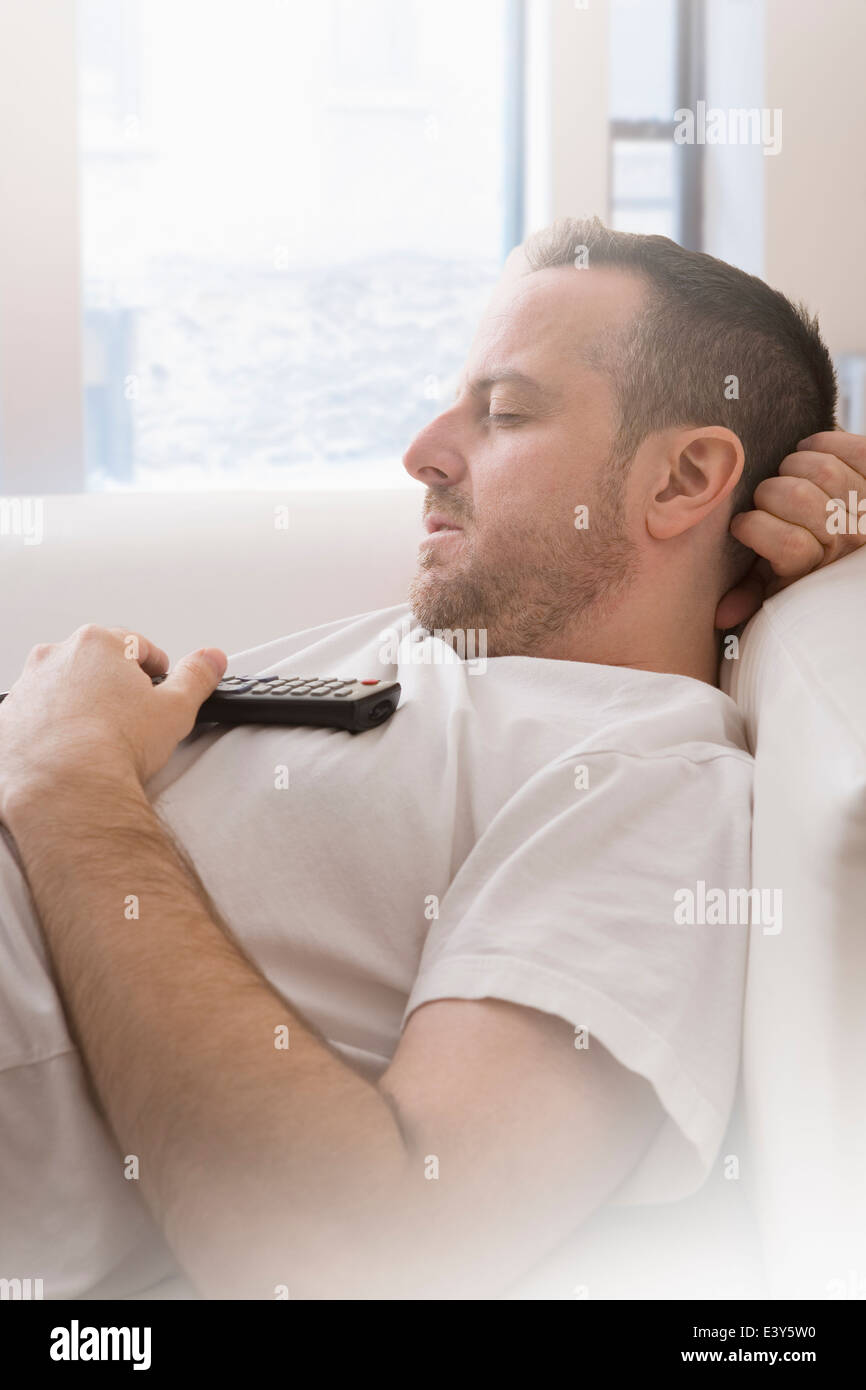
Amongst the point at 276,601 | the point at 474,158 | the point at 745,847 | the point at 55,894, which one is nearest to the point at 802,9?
the point at 474,158

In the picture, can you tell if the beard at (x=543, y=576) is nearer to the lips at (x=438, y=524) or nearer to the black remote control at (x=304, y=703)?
the lips at (x=438, y=524)

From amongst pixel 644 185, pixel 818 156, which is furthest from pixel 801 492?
pixel 644 185

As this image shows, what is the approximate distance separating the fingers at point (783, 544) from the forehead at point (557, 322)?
0.20 meters

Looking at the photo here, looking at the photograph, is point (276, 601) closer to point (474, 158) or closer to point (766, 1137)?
point (766, 1137)

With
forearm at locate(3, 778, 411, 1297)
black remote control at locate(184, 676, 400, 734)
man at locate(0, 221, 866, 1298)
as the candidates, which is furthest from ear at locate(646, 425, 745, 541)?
forearm at locate(3, 778, 411, 1297)

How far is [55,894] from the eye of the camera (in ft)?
2.20

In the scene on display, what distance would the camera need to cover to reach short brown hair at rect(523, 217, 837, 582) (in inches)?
39.7

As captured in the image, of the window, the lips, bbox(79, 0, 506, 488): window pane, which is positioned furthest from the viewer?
the window

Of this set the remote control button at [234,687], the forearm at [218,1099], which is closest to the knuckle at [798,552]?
the remote control button at [234,687]

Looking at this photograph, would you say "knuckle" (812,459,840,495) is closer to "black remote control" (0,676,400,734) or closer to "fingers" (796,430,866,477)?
"fingers" (796,430,866,477)

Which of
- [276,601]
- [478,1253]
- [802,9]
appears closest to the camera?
[478,1253]

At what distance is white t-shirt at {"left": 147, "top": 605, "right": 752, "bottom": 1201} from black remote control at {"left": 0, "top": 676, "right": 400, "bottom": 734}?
0.03 feet

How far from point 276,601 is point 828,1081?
A: 34.9 inches

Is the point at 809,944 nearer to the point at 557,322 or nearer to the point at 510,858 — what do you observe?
the point at 510,858
